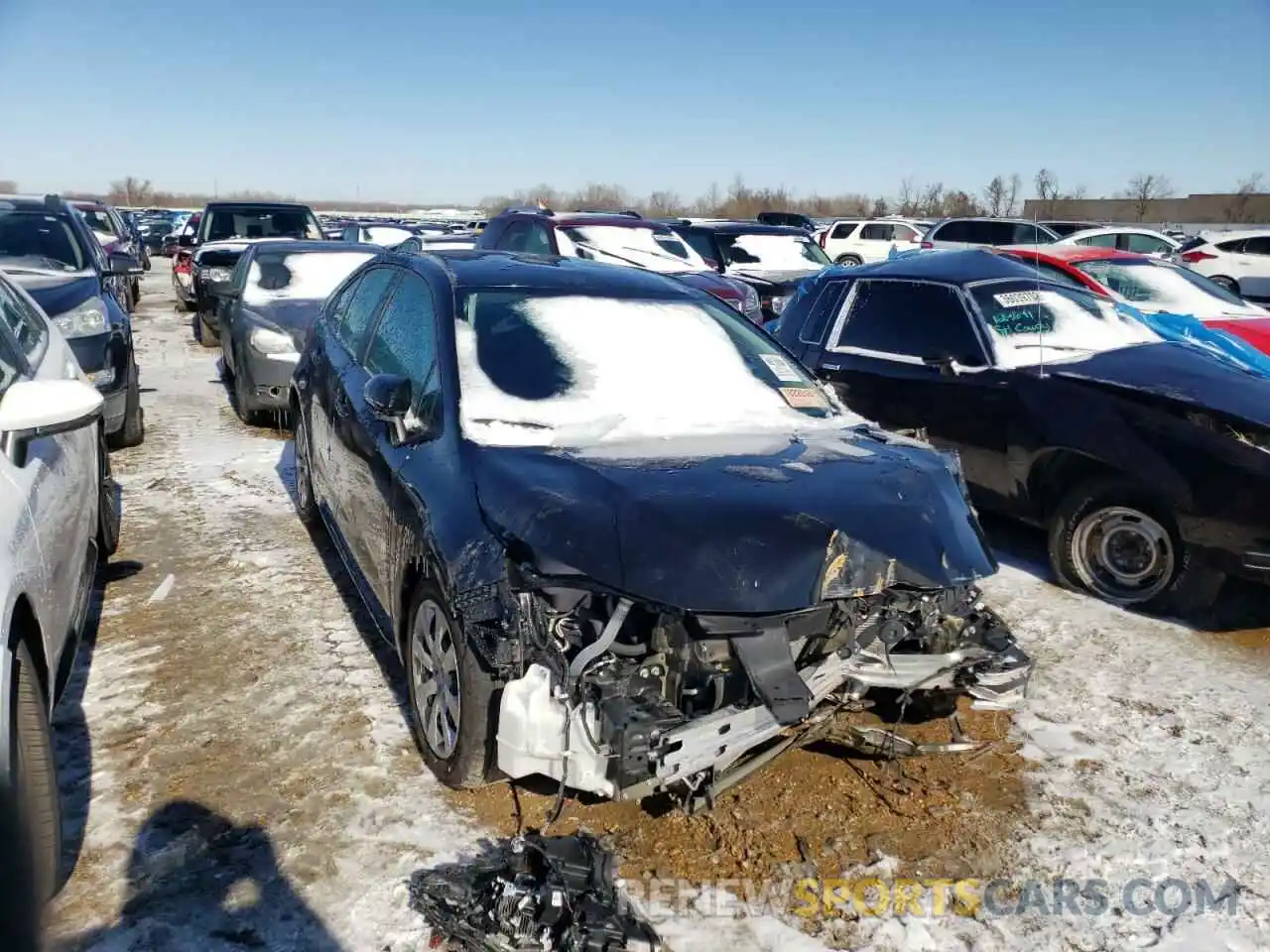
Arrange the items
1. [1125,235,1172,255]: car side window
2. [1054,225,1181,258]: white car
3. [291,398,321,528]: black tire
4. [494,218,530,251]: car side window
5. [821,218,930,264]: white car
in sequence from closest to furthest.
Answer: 1. [291,398,321,528]: black tire
2. [494,218,530,251]: car side window
3. [1054,225,1181,258]: white car
4. [1125,235,1172,255]: car side window
5. [821,218,930,264]: white car

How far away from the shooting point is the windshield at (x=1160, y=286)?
8258mm

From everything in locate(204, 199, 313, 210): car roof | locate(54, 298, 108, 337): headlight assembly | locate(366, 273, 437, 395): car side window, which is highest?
locate(204, 199, 313, 210): car roof

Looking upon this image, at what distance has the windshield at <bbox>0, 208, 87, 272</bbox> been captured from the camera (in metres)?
7.81

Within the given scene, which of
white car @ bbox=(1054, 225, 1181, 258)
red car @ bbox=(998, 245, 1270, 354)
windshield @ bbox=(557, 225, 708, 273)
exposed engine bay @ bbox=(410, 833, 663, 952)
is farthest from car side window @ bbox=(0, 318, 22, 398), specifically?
white car @ bbox=(1054, 225, 1181, 258)

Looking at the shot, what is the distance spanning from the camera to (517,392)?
11.8ft

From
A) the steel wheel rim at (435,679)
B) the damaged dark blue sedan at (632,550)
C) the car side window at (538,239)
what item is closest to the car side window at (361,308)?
the damaged dark blue sedan at (632,550)

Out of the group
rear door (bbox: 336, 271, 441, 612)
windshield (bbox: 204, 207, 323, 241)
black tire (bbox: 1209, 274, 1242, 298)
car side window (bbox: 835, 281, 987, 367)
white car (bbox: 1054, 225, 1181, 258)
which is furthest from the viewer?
black tire (bbox: 1209, 274, 1242, 298)

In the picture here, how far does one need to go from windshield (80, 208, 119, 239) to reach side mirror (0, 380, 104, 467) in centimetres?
1654

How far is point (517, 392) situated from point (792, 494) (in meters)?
1.17

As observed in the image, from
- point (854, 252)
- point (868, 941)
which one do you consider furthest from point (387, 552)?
point (854, 252)

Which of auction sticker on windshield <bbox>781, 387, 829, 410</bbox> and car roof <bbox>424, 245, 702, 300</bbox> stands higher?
car roof <bbox>424, 245, 702, 300</bbox>

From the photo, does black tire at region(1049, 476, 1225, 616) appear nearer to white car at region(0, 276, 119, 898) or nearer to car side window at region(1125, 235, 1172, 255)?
white car at region(0, 276, 119, 898)

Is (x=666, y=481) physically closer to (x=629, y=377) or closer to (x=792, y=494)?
(x=792, y=494)

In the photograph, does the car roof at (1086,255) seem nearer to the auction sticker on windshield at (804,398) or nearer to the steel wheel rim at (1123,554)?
the steel wheel rim at (1123,554)
